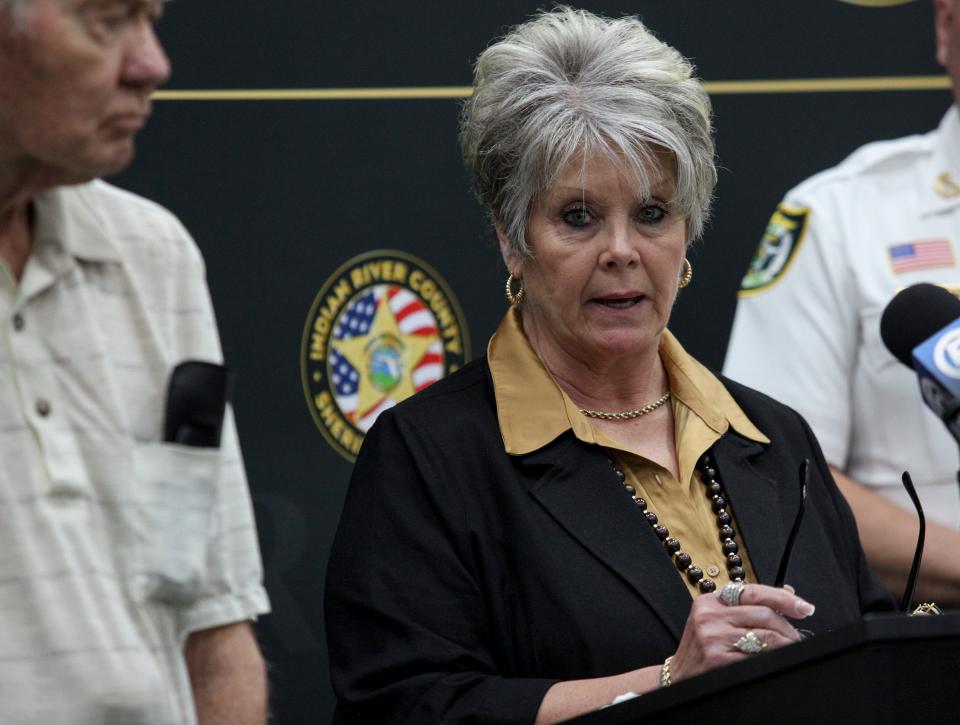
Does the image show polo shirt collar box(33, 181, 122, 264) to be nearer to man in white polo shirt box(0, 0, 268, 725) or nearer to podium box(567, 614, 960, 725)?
man in white polo shirt box(0, 0, 268, 725)

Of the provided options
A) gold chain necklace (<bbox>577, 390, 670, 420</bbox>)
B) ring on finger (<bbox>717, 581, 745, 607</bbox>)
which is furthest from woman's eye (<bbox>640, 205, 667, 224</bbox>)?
ring on finger (<bbox>717, 581, 745, 607</bbox>)

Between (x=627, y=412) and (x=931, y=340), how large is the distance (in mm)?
578

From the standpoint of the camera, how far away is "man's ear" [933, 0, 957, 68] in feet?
10.3

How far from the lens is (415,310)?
3033 mm

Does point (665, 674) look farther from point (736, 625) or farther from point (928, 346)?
point (928, 346)

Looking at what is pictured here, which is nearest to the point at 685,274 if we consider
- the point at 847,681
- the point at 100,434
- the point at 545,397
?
the point at 545,397

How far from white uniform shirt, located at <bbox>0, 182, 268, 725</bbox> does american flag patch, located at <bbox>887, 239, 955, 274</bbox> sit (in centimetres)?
185

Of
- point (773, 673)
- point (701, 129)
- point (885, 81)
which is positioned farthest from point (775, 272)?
point (773, 673)

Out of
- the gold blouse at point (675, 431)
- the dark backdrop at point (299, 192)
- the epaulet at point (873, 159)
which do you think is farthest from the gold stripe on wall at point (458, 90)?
the gold blouse at point (675, 431)

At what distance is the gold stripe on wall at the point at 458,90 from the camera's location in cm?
286

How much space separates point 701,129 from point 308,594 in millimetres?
1114

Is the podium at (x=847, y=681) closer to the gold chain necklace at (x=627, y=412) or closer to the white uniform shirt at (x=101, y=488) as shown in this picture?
the white uniform shirt at (x=101, y=488)

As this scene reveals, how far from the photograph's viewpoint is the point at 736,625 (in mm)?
2033

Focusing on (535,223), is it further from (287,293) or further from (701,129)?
(287,293)
